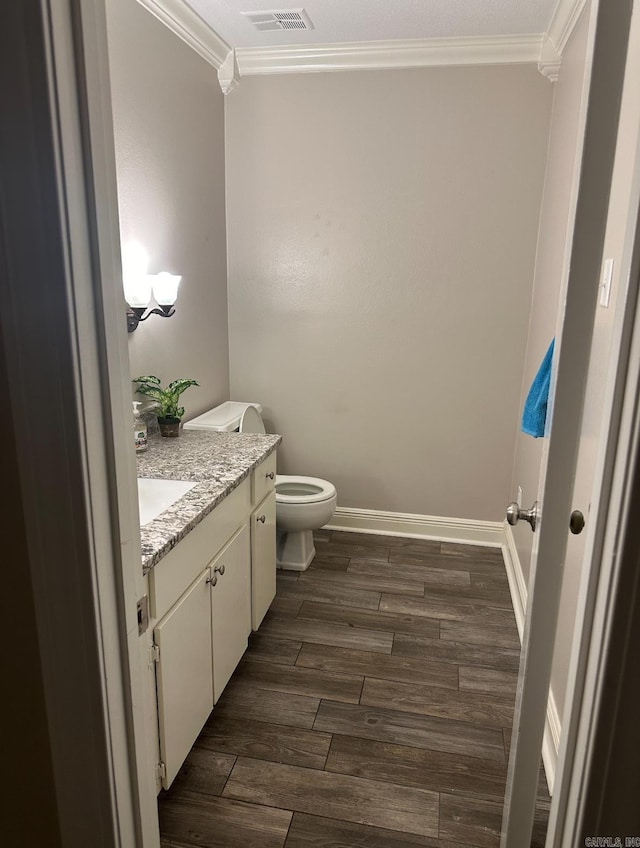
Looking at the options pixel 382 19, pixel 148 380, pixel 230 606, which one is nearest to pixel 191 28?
pixel 382 19

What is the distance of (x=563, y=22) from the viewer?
261 cm

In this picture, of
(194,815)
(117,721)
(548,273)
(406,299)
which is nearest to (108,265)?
(117,721)

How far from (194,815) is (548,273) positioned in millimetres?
2494

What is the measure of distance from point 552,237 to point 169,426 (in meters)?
1.89

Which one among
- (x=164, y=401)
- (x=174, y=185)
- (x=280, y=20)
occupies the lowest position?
(x=164, y=401)

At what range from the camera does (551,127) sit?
3.01 metres

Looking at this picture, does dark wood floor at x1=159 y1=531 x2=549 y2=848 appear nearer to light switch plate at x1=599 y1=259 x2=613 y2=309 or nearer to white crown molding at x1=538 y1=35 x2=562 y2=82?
light switch plate at x1=599 y1=259 x2=613 y2=309

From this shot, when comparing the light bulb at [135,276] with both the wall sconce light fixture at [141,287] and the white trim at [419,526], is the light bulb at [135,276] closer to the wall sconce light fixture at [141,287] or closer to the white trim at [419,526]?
the wall sconce light fixture at [141,287]

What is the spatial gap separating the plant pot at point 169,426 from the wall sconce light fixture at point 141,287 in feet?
1.33

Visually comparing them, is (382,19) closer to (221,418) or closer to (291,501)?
(221,418)

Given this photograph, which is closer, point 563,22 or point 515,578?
point 563,22

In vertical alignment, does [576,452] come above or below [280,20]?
below

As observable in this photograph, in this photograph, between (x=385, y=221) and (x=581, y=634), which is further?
(x=385, y=221)

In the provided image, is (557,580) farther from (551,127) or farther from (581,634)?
(551,127)
